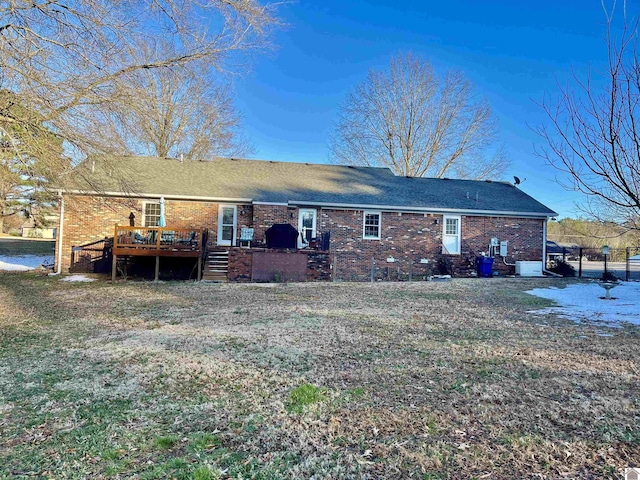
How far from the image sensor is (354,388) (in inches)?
147

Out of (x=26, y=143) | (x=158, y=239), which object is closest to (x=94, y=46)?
(x=26, y=143)

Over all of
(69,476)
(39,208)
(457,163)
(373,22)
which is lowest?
(69,476)

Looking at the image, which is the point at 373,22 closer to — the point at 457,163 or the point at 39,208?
the point at 457,163

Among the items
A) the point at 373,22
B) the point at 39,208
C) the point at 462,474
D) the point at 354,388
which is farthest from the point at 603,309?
the point at 39,208

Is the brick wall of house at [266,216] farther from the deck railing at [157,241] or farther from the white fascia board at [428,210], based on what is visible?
the deck railing at [157,241]

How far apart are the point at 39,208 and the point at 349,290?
64.3 feet

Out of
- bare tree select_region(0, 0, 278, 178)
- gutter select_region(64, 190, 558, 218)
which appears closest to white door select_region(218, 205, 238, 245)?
gutter select_region(64, 190, 558, 218)

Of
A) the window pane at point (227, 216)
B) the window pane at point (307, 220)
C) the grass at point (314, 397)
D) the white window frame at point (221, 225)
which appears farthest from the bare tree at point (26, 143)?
the window pane at point (307, 220)

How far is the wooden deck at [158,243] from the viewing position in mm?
12805

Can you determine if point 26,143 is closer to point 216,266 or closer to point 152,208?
point 216,266

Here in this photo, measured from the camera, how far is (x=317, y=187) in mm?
17016

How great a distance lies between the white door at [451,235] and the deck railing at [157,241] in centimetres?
949

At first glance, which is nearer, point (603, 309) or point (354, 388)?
point (354, 388)

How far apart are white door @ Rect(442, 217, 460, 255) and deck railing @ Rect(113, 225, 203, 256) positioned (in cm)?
949
